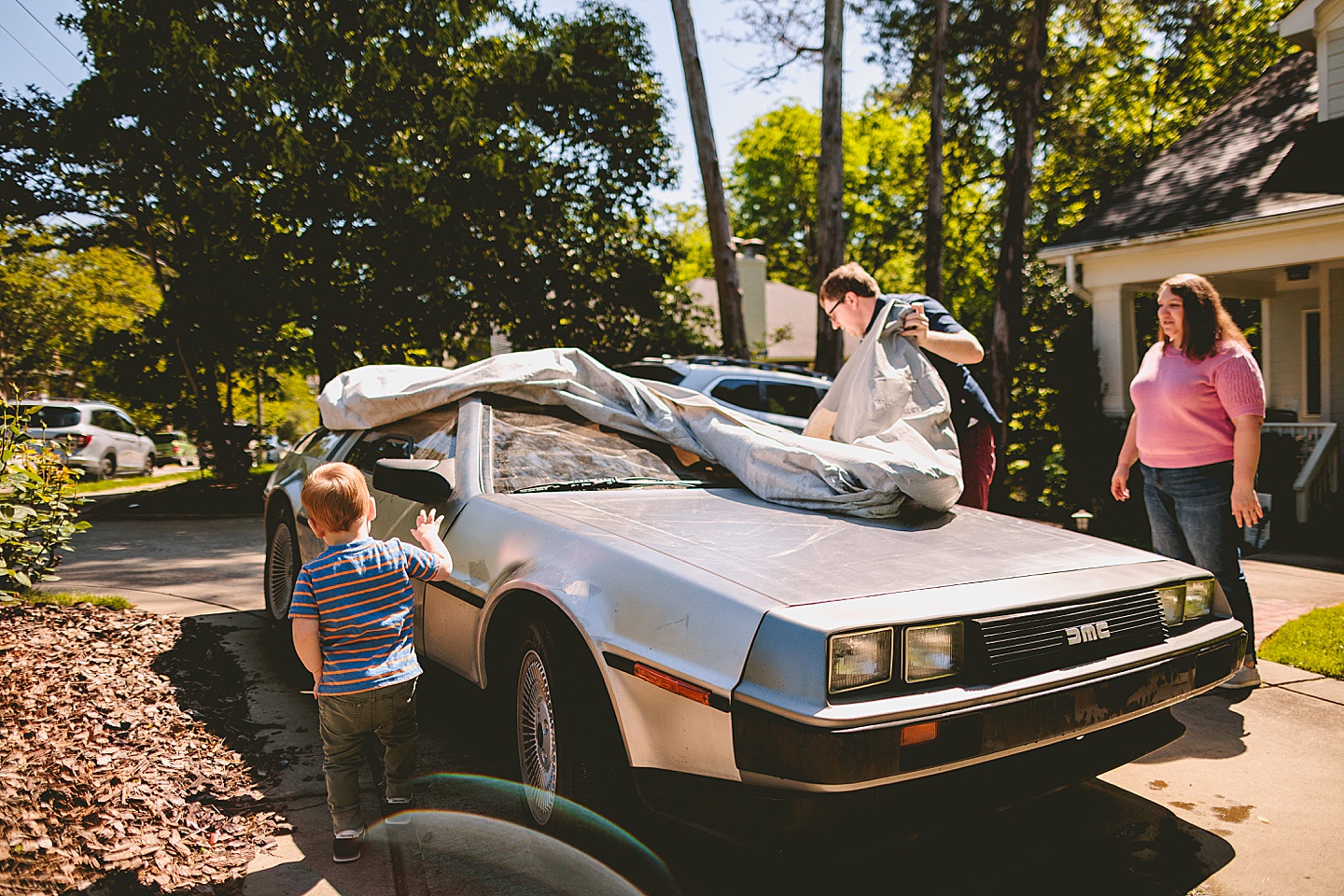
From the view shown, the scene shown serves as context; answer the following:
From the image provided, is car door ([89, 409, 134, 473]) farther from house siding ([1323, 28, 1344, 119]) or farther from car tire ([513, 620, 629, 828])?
house siding ([1323, 28, 1344, 119])

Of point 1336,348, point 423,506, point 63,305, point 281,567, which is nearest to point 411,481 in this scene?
point 423,506

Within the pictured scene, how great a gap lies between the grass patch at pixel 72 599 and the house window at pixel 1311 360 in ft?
48.1

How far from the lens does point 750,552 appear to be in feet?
9.04

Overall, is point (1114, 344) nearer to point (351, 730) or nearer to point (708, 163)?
point (708, 163)

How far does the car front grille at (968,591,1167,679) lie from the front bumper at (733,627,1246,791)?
0.26 feet

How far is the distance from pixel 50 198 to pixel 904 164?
73.3 feet

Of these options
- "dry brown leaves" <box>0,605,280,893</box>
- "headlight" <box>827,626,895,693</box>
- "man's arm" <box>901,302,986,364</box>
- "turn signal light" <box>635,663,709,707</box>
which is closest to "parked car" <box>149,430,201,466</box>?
"dry brown leaves" <box>0,605,280,893</box>

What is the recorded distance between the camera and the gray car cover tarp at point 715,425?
3.49m

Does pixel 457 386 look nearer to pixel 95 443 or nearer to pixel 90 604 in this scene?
pixel 90 604

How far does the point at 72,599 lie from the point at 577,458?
11.9 feet

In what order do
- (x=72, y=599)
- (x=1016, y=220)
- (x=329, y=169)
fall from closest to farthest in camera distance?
(x=72, y=599)
(x=329, y=169)
(x=1016, y=220)

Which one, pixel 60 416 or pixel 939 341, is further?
pixel 60 416

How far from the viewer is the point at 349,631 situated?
282 cm

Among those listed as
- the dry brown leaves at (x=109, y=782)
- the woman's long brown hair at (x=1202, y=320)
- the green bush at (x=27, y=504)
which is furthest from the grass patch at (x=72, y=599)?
the woman's long brown hair at (x=1202, y=320)
